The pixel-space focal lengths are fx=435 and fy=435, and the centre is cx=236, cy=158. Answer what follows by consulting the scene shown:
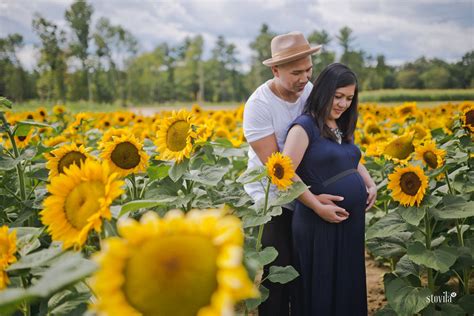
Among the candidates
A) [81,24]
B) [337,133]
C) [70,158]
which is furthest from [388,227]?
[81,24]

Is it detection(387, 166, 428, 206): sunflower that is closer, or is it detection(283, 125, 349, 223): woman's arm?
detection(387, 166, 428, 206): sunflower

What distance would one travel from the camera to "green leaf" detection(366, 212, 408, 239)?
2.25 metres

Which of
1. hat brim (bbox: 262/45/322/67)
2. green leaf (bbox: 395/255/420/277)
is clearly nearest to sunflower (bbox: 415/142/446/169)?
green leaf (bbox: 395/255/420/277)

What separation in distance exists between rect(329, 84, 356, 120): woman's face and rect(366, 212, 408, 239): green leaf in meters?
0.63

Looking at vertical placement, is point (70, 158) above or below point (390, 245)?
above

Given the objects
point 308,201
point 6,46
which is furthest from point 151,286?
point 6,46

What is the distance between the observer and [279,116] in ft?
8.20

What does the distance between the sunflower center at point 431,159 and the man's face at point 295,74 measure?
2.54 ft

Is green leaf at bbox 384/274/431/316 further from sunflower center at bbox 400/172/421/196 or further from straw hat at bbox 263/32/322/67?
straw hat at bbox 263/32/322/67

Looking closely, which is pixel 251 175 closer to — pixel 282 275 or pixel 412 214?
pixel 282 275

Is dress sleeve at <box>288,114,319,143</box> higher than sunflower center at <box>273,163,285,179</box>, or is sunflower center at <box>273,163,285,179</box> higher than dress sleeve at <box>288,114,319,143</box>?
dress sleeve at <box>288,114,319,143</box>

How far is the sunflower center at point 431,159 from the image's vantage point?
2371 mm

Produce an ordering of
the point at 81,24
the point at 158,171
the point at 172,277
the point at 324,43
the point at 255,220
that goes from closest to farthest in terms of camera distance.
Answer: the point at 172,277 < the point at 255,220 < the point at 158,171 < the point at 81,24 < the point at 324,43

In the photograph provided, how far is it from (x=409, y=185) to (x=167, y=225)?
1752 millimetres
